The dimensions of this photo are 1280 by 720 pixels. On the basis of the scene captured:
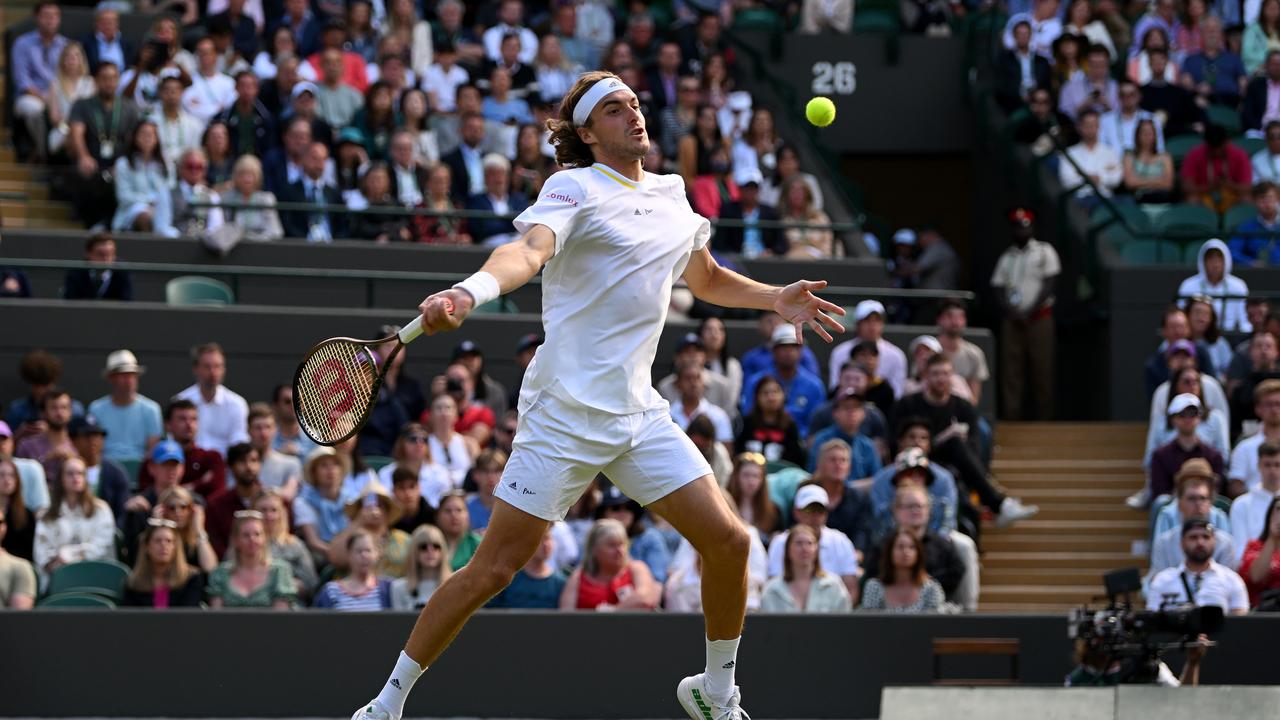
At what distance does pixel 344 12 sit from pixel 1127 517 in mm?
9010

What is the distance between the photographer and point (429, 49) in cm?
1956

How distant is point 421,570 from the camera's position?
39.7ft

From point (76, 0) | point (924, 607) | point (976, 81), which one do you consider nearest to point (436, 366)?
point (924, 607)

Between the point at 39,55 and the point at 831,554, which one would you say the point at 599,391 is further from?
the point at 39,55

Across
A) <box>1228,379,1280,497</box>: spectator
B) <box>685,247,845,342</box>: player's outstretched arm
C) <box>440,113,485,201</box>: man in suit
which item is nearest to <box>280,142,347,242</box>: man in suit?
<box>440,113,485,201</box>: man in suit

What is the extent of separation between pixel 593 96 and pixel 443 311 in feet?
4.64

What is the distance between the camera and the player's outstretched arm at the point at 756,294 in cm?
725

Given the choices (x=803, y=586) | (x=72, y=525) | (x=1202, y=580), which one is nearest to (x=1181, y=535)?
(x=1202, y=580)

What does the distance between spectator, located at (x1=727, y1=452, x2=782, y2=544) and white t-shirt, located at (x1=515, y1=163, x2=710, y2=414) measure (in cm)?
604

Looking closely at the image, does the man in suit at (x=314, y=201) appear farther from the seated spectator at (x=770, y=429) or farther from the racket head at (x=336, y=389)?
the racket head at (x=336, y=389)

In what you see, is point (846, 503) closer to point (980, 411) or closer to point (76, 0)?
point (980, 411)

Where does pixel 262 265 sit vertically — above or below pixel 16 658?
above

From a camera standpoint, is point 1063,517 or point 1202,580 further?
point 1063,517

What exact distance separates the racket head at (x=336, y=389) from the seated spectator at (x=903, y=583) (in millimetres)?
5991
